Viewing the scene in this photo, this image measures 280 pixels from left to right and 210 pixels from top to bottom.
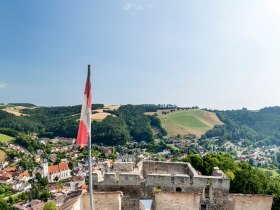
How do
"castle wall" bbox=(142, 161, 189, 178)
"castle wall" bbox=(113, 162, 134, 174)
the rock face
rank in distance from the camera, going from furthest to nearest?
"castle wall" bbox=(142, 161, 189, 178)
"castle wall" bbox=(113, 162, 134, 174)
the rock face

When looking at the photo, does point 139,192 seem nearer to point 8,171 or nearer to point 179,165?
point 179,165

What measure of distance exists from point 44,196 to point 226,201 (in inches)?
3200

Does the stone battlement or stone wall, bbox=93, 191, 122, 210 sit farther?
the stone battlement

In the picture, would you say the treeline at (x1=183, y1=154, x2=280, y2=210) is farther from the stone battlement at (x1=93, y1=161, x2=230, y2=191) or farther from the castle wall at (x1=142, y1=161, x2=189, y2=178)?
the stone battlement at (x1=93, y1=161, x2=230, y2=191)

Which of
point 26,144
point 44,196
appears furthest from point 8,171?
point 44,196

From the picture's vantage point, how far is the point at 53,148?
185 meters

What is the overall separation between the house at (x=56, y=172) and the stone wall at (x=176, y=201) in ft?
389

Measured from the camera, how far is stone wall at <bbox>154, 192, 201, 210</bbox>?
13.5 meters

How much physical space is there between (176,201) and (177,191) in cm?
86

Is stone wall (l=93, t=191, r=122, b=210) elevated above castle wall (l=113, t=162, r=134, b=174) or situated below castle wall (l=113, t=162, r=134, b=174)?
below

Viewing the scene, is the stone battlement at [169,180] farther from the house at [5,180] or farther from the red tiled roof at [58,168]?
the red tiled roof at [58,168]

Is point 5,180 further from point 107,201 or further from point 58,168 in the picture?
point 107,201

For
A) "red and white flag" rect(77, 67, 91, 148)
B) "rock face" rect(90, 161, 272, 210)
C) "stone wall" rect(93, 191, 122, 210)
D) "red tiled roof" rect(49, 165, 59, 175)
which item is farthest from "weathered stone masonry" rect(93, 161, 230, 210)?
"red tiled roof" rect(49, 165, 59, 175)

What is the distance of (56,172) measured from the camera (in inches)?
4970
